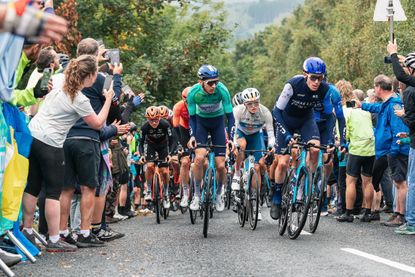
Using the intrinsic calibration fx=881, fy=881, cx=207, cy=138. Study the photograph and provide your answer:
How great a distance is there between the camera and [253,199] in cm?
1298

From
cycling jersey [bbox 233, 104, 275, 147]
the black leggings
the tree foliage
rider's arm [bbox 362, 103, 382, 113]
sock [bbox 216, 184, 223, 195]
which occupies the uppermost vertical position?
the tree foliage

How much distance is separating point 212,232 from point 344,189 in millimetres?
3575

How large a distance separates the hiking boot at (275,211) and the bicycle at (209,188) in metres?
0.86

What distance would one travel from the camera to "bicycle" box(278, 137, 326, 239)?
11.0m

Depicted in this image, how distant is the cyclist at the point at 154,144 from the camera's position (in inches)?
689

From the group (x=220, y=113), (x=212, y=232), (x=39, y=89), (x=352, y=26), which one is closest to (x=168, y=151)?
(x=220, y=113)

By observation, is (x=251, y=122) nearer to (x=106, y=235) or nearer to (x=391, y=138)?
(x=391, y=138)

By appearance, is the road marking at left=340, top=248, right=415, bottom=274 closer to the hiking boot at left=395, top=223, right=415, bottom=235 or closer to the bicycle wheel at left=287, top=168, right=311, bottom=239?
the bicycle wheel at left=287, top=168, right=311, bottom=239

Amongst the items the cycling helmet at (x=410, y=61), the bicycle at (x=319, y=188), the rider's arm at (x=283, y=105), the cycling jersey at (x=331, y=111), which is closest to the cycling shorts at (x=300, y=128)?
the rider's arm at (x=283, y=105)

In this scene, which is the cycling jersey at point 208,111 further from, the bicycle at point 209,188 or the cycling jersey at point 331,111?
the cycling jersey at point 331,111

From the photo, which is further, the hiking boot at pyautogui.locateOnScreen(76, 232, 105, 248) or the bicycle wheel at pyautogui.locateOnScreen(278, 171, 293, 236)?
the bicycle wheel at pyautogui.locateOnScreen(278, 171, 293, 236)

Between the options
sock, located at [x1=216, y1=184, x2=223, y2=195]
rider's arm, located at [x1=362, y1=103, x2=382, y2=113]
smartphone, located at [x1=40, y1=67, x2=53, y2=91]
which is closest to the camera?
smartphone, located at [x1=40, y1=67, x2=53, y2=91]

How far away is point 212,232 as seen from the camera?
41.3 ft

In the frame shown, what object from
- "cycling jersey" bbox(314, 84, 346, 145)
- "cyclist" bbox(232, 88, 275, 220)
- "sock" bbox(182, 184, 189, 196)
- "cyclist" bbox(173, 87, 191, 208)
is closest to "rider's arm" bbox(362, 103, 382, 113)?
"cycling jersey" bbox(314, 84, 346, 145)
